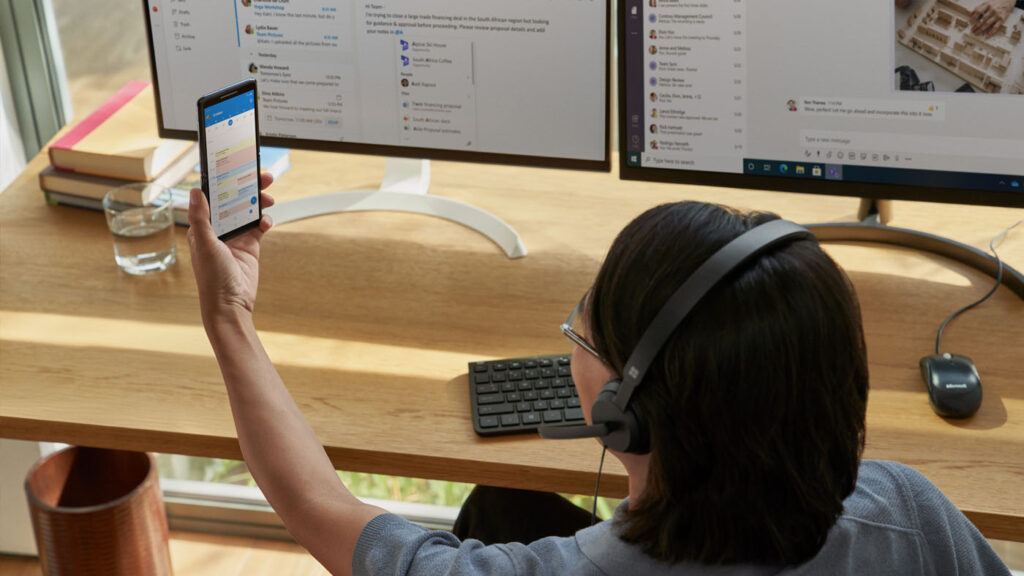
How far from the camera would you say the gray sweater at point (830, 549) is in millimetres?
782

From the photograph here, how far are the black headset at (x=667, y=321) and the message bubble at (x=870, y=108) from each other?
0.60 meters

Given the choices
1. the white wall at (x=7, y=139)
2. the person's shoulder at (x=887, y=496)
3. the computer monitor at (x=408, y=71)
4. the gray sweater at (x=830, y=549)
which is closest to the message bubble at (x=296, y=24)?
the computer monitor at (x=408, y=71)

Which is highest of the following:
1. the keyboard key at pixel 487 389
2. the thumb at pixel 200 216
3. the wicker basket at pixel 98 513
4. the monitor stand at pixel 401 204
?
the thumb at pixel 200 216

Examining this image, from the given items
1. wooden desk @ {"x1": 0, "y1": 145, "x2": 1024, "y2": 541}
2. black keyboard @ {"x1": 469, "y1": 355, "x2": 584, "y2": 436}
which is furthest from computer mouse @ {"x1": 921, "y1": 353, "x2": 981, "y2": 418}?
black keyboard @ {"x1": 469, "y1": 355, "x2": 584, "y2": 436}

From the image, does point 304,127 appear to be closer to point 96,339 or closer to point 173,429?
point 96,339

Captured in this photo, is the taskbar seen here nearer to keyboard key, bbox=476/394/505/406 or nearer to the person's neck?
keyboard key, bbox=476/394/505/406

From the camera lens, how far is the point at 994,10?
1221mm

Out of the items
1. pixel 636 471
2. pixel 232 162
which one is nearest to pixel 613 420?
pixel 636 471

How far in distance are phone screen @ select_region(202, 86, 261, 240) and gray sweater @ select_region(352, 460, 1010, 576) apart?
1.57ft

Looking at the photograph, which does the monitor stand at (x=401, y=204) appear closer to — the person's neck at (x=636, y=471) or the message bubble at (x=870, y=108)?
the message bubble at (x=870, y=108)

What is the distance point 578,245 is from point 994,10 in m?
0.58

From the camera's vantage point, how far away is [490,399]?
1.16 metres

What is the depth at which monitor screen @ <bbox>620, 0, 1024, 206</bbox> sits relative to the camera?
4.08 feet

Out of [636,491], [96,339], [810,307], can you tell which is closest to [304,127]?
[96,339]
